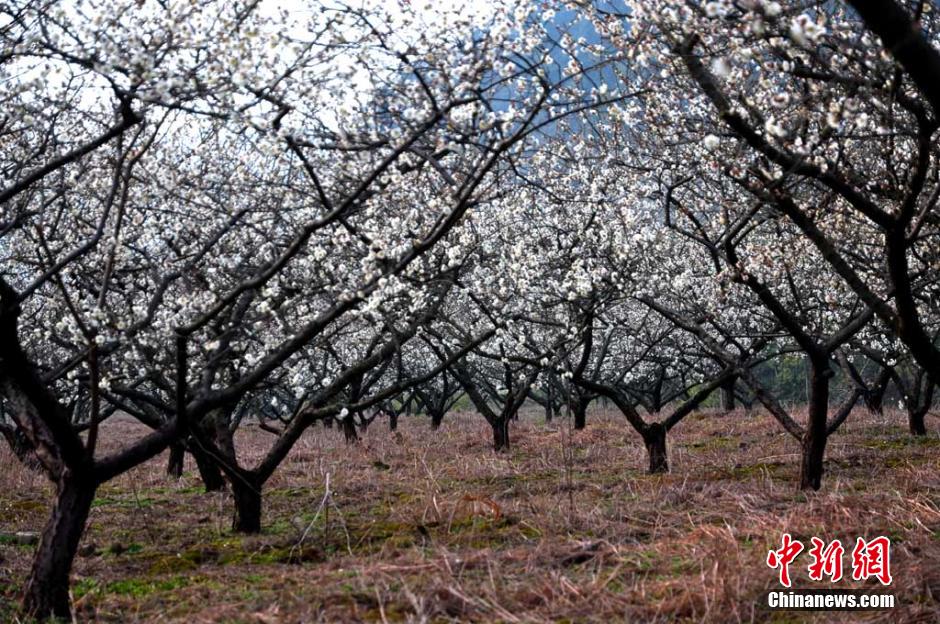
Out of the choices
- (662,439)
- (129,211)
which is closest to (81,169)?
(129,211)

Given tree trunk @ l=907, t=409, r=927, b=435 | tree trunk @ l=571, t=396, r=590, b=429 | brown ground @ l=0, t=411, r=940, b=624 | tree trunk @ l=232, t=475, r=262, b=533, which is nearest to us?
brown ground @ l=0, t=411, r=940, b=624

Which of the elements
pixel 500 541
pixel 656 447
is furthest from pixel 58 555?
pixel 656 447

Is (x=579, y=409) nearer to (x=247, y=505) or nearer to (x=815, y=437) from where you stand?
(x=815, y=437)

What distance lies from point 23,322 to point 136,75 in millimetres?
8880

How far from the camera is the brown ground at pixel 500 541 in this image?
5723 mm

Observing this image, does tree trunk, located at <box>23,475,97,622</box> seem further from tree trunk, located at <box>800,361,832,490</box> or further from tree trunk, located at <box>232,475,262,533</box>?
tree trunk, located at <box>800,361,832,490</box>

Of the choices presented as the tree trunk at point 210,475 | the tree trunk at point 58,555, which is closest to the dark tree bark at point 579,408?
the tree trunk at point 210,475

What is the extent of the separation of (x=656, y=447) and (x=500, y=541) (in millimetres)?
5174

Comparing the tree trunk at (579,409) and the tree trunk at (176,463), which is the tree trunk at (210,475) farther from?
the tree trunk at (579,409)

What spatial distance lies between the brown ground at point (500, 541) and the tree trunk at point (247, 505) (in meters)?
0.17

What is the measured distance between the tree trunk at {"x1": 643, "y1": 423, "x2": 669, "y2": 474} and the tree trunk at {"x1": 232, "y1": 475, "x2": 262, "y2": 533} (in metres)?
5.45

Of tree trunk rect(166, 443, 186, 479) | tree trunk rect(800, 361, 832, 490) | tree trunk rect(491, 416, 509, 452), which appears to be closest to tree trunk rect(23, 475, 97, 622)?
tree trunk rect(800, 361, 832, 490)

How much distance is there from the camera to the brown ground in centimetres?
572

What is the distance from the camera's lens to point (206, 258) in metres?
10.0
